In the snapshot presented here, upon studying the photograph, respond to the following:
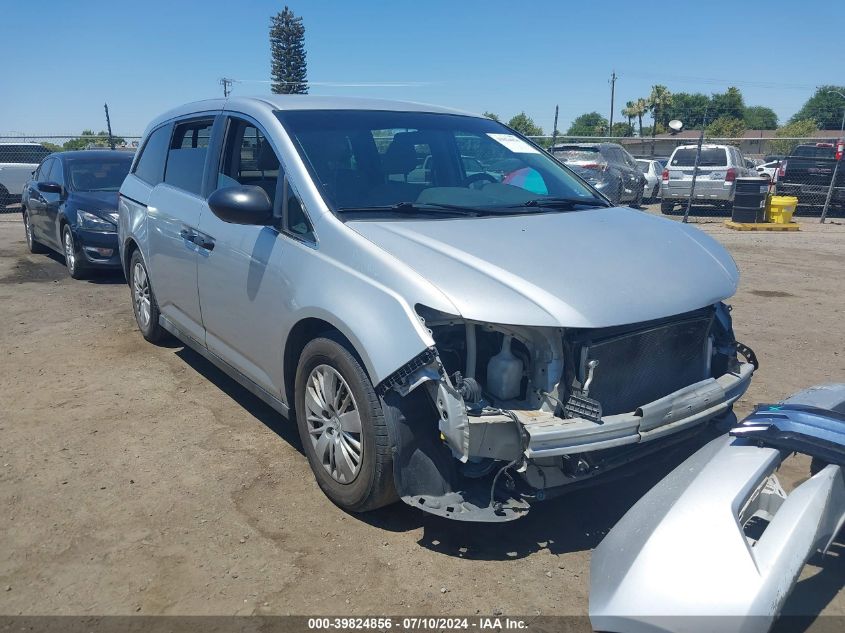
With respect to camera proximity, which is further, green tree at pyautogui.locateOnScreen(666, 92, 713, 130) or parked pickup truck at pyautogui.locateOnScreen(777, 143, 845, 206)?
green tree at pyautogui.locateOnScreen(666, 92, 713, 130)

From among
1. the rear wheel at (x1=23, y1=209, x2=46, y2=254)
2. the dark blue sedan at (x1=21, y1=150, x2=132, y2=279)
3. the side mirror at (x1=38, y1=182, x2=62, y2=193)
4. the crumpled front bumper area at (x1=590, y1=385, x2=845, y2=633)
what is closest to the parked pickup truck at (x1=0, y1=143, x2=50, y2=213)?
the rear wheel at (x1=23, y1=209, x2=46, y2=254)

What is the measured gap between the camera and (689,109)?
96938 millimetres

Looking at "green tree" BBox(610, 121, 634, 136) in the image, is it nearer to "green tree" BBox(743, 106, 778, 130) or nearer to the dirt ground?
"green tree" BBox(743, 106, 778, 130)

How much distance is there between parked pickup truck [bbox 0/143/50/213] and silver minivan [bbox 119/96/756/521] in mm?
Answer: 16836

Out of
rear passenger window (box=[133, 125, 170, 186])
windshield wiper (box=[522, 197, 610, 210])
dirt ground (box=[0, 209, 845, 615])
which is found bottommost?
dirt ground (box=[0, 209, 845, 615])

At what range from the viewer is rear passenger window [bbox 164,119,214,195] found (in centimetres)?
467

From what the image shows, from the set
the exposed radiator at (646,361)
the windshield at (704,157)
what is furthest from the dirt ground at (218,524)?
the windshield at (704,157)

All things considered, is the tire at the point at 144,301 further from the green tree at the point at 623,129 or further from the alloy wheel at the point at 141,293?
the green tree at the point at 623,129

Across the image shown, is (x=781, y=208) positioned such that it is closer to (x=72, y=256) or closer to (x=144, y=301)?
(x=72, y=256)

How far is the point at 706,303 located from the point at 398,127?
203 centimetres

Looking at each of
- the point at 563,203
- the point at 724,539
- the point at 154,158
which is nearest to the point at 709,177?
the point at 563,203

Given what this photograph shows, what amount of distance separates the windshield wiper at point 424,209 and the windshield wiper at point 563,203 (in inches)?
16.8

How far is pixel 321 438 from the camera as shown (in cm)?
341

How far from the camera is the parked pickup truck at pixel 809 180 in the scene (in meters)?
17.3
